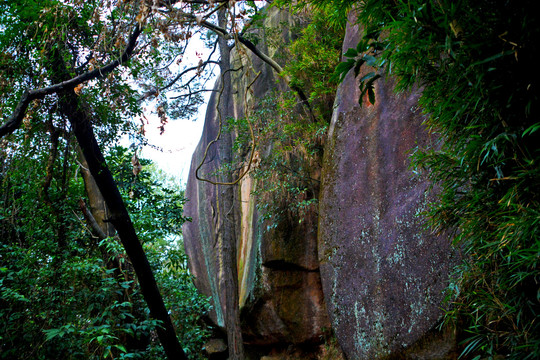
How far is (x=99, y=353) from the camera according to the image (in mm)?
3633

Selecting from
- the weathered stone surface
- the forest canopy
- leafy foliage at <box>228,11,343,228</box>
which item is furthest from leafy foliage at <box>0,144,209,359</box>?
the weathered stone surface

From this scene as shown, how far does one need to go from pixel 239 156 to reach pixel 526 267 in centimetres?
842

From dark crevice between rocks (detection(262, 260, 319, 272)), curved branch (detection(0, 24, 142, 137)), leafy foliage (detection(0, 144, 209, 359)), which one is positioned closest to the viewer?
curved branch (detection(0, 24, 142, 137))

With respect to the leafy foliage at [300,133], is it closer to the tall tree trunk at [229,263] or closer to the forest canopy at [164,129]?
the forest canopy at [164,129]

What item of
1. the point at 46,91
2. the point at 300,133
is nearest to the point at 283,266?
the point at 300,133

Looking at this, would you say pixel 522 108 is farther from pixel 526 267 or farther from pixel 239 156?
pixel 239 156

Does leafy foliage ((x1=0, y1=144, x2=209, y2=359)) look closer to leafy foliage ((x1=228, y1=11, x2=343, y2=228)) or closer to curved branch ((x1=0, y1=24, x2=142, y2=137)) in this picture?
curved branch ((x1=0, y1=24, x2=142, y2=137))

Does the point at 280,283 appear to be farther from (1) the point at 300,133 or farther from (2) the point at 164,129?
(2) the point at 164,129

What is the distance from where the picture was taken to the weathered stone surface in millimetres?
3991

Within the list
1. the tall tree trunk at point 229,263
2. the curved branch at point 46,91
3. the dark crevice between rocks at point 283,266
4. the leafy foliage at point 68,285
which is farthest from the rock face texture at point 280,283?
the curved branch at point 46,91

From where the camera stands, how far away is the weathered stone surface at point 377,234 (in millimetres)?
3991

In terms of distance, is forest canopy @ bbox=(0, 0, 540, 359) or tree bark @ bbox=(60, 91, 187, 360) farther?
tree bark @ bbox=(60, 91, 187, 360)

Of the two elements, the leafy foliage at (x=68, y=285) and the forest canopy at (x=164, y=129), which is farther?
the leafy foliage at (x=68, y=285)

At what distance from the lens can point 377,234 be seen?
459 cm
